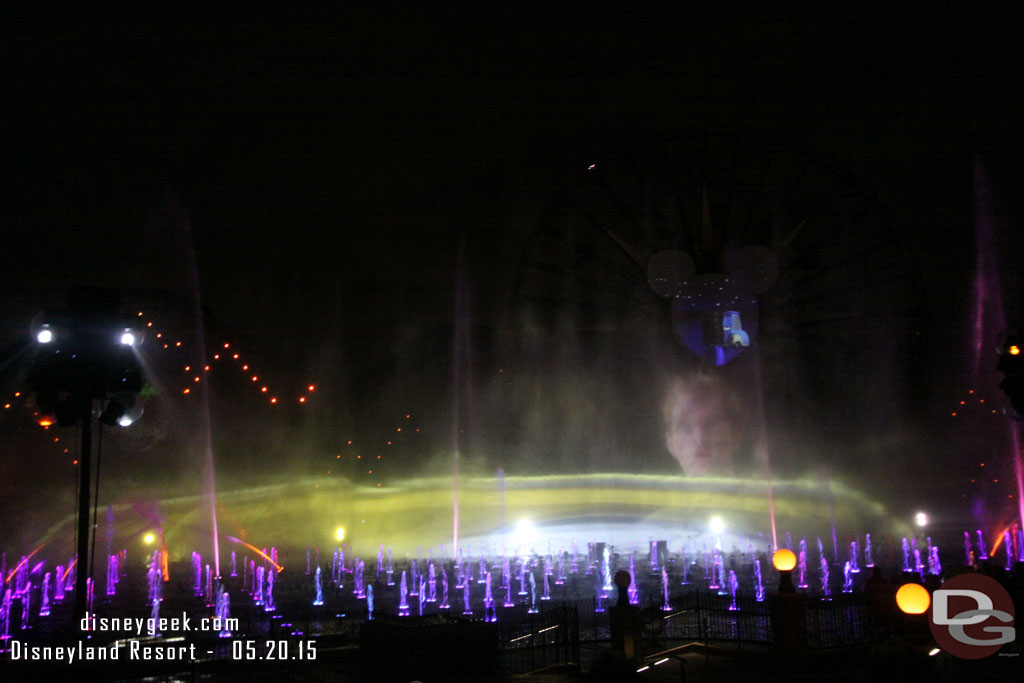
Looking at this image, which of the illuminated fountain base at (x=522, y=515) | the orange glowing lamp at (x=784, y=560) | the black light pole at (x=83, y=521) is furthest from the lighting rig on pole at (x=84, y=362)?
the illuminated fountain base at (x=522, y=515)

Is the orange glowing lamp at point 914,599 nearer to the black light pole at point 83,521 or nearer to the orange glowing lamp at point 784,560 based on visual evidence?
the orange glowing lamp at point 784,560

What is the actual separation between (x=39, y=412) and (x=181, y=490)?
94.0 feet

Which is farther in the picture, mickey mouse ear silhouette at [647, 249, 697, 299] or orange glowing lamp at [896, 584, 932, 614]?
mickey mouse ear silhouette at [647, 249, 697, 299]

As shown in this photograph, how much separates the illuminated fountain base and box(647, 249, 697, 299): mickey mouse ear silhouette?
1896 centimetres

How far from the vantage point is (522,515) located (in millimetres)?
33156

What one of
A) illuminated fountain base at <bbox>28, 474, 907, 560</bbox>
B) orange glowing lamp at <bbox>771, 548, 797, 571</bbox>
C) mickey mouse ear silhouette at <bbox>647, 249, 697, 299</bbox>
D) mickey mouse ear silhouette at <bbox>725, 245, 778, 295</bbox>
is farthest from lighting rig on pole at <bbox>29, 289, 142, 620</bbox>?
illuminated fountain base at <bbox>28, 474, 907, 560</bbox>

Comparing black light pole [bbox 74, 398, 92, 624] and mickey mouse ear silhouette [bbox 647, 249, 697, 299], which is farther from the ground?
mickey mouse ear silhouette [bbox 647, 249, 697, 299]

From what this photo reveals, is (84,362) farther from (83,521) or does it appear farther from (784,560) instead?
(784,560)

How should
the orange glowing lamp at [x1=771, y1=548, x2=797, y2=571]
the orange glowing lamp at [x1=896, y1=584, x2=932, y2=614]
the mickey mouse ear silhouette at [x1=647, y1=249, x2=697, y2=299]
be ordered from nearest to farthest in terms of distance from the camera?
the orange glowing lamp at [x1=896, y1=584, x2=932, y2=614]
the orange glowing lamp at [x1=771, y1=548, x2=797, y2=571]
the mickey mouse ear silhouette at [x1=647, y1=249, x2=697, y2=299]

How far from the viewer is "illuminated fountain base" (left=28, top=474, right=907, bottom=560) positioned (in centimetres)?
3056

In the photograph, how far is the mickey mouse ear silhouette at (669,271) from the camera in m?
13.2

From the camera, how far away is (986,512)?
98.9ft

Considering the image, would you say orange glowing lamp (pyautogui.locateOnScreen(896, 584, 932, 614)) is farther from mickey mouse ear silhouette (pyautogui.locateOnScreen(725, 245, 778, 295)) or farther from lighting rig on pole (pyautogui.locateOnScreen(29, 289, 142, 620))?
lighting rig on pole (pyautogui.locateOnScreen(29, 289, 142, 620))

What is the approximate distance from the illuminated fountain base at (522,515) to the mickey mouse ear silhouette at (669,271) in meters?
19.0
